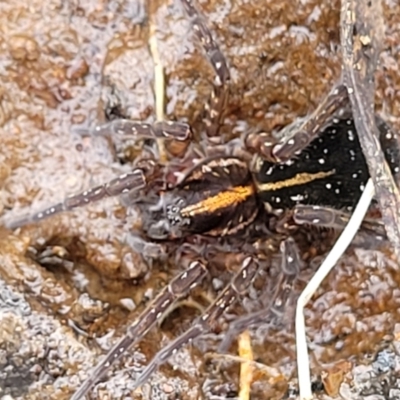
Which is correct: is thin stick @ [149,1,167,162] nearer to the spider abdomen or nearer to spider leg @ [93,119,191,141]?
spider leg @ [93,119,191,141]

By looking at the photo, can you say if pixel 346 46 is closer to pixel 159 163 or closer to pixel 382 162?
pixel 382 162

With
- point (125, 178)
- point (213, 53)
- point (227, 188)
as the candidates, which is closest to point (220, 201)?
point (227, 188)

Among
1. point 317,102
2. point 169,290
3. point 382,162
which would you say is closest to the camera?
point 382,162

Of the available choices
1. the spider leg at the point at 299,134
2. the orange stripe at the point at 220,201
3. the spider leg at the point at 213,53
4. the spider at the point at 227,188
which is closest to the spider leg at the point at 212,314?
the spider at the point at 227,188

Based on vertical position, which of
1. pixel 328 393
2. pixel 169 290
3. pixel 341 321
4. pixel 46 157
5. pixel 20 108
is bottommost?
pixel 328 393

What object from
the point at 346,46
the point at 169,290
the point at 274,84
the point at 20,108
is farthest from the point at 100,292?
the point at 346,46

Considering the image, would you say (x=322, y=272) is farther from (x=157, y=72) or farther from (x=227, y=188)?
(x=157, y=72)

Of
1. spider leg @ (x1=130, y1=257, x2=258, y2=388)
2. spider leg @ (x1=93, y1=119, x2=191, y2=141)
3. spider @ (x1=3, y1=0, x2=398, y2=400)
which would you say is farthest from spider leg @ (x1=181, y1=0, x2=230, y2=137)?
spider leg @ (x1=130, y1=257, x2=258, y2=388)

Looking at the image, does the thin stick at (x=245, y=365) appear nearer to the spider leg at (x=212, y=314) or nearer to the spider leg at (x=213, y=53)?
the spider leg at (x=212, y=314)
